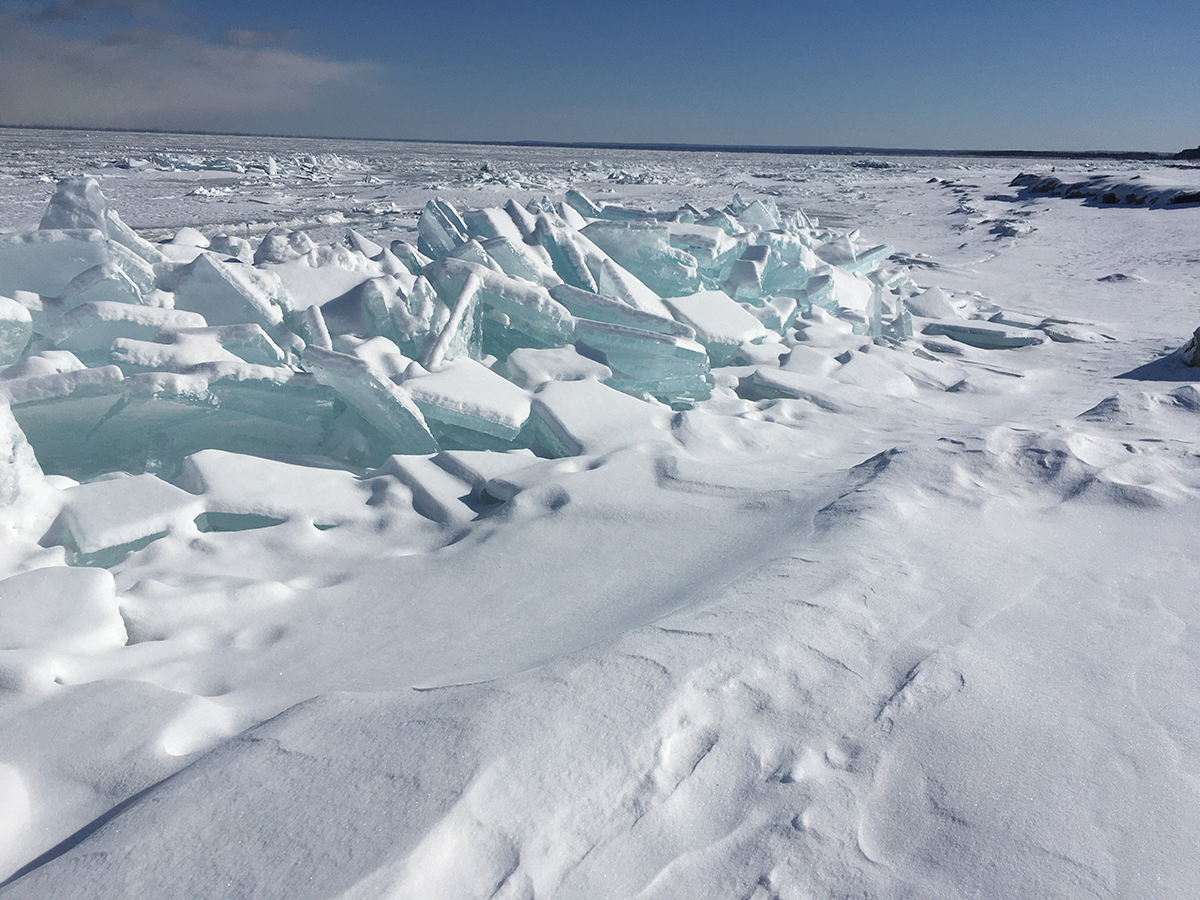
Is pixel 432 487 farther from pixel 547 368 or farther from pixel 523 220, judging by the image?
pixel 523 220

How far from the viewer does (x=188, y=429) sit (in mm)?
2145

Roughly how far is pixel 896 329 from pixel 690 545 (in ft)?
9.39

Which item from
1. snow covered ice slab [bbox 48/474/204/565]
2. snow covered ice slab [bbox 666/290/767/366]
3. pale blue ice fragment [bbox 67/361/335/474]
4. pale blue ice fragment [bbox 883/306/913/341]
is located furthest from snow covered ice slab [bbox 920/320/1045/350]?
snow covered ice slab [bbox 48/474/204/565]

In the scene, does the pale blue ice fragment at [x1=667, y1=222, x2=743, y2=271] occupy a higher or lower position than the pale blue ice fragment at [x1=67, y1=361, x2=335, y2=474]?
higher

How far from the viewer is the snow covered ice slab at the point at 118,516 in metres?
1.55

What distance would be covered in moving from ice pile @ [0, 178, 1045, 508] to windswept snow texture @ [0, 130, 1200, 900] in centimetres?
1

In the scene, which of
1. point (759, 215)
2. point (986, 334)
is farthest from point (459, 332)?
point (759, 215)

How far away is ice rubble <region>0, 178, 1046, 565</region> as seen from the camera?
196cm

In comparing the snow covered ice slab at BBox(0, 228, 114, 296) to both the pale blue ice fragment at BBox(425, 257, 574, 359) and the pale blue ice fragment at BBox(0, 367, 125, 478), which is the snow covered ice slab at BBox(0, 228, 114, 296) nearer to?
the pale blue ice fragment at BBox(0, 367, 125, 478)

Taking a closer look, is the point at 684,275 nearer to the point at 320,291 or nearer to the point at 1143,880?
the point at 320,291

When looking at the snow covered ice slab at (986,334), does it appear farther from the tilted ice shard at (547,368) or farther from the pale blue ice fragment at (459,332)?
the pale blue ice fragment at (459,332)

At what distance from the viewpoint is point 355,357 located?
2143 mm

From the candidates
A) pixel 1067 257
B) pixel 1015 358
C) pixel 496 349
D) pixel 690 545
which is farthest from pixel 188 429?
pixel 1067 257

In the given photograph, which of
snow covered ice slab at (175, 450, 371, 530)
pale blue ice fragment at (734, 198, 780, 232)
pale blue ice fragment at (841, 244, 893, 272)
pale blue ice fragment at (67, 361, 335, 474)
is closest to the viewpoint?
snow covered ice slab at (175, 450, 371, 530)
